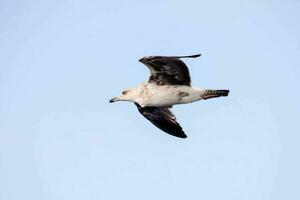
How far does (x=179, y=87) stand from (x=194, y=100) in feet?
2.70

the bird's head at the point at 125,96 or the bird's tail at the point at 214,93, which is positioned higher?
the bird's head at the point at 125,96

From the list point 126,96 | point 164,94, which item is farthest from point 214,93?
point 126,96

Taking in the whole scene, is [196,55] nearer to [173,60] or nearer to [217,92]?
[173,60]

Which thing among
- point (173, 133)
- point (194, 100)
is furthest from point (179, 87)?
point (173, 133)

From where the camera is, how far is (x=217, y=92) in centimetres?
2816

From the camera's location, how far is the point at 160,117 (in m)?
30.7

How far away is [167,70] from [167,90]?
103 centimetres

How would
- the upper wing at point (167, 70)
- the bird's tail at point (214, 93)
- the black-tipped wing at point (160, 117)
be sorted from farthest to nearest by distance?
the black-tipped wing at point (160, 117)
the bird's tail at point (214, 93)
the upper wing at point (167, 70)

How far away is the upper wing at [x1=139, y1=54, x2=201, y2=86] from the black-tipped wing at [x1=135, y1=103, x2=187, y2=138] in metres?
2.64

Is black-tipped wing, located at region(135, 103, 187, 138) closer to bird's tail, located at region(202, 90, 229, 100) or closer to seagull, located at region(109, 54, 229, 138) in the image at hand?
seagull, located at region(109, 54, 229, 138)

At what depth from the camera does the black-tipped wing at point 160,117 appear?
30453 millimetres

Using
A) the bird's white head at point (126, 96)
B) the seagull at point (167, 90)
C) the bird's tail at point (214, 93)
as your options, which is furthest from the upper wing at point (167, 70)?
the bird's white head at point (126, 96)

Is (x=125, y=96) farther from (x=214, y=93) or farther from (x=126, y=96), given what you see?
(x=214, y=93)

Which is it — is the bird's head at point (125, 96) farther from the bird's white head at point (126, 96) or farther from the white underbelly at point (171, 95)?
the white underbelly at point (171, 95)
